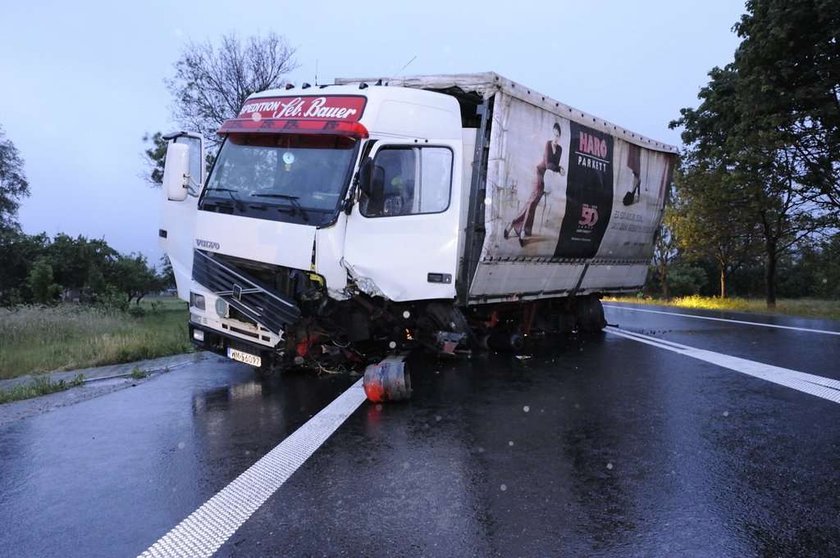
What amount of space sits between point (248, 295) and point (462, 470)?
351 cm

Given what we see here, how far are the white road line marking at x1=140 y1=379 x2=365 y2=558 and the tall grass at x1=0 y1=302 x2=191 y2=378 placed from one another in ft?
18.7

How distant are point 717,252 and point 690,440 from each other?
3139 cm

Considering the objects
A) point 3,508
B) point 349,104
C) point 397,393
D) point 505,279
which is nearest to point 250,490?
point 3,508

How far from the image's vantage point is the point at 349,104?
23.4 feet

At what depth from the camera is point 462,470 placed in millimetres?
4285

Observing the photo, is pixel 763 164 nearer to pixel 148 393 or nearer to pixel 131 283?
pixel 148 393

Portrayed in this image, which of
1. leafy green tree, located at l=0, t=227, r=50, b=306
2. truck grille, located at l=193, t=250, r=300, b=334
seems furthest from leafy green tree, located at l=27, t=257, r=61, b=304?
truck grille, located at l=193, t=250, r=300, b=334

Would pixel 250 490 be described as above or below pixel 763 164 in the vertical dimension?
below

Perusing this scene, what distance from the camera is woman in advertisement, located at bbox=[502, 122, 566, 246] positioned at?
28.2 feet

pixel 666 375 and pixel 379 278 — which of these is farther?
pixel 666 375

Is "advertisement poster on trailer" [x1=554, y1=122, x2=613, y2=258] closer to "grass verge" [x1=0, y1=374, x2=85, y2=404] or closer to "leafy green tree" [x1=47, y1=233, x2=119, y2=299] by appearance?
"grass verge" [x1=0, y1=374, x2=85, y2=404]

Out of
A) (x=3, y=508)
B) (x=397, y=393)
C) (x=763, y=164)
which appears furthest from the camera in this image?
(x=763, y=164)

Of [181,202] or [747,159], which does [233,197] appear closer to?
[181,202]

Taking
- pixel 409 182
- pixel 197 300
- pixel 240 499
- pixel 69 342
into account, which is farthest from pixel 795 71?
pixel 69 342
